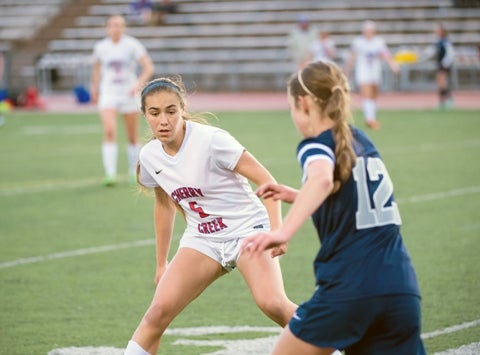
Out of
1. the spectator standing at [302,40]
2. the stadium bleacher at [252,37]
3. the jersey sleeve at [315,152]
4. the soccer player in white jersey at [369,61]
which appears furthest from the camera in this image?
the stadium bleacher at [252,37]

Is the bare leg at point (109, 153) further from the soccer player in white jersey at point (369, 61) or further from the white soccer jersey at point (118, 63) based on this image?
the soccer player in white jersey at point (369, 61)

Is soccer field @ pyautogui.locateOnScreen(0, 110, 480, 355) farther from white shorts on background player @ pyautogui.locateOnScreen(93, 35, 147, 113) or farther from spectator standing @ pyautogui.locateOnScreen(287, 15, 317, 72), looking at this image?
spectator standing @ pyautogui.locateOnScreen(287, 15, 317, 72)

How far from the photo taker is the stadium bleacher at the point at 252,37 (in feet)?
116

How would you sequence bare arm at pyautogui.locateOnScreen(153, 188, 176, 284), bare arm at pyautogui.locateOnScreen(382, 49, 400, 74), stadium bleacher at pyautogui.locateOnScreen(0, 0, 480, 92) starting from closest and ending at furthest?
bare arm at pyautogui.locateOnScreen(153, 188, 176, 284) → bare arm at pyautogui.locateOnScreen(382, 49, 400, 74) → stadium bleacher at pyautogui.locateOnScreen(0, 0, 480, 92)

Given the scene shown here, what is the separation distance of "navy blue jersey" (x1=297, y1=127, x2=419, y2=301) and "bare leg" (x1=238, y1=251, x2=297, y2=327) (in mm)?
1038

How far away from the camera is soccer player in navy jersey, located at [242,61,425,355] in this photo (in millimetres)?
4426

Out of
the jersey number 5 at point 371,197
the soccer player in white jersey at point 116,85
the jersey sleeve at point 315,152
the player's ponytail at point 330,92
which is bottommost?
the soccer player in white jersey at point 116,85

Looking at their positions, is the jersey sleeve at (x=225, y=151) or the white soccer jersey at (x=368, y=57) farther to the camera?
the white soccer jersey at (x=368, y=57)

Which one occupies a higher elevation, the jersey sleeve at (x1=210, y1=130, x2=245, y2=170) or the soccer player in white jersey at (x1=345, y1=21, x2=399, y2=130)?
the jersey sleeve at (x1=210, y1=130, x2=245, y2=170)

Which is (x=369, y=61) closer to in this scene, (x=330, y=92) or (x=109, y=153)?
(x=109, y=153)

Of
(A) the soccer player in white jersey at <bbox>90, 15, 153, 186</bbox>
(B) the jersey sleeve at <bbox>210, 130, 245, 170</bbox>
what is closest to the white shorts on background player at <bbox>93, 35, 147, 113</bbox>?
(A) the soccer player in white jersey at <bbox>90, 15, 153, 186</bbox>

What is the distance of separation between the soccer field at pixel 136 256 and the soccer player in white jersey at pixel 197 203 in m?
0.83

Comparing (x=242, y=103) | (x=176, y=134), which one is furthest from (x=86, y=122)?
(x=176, y=134)

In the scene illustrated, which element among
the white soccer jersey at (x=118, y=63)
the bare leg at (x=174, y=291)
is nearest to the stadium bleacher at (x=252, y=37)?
the white soccer jersey at (x=118, y=63)
